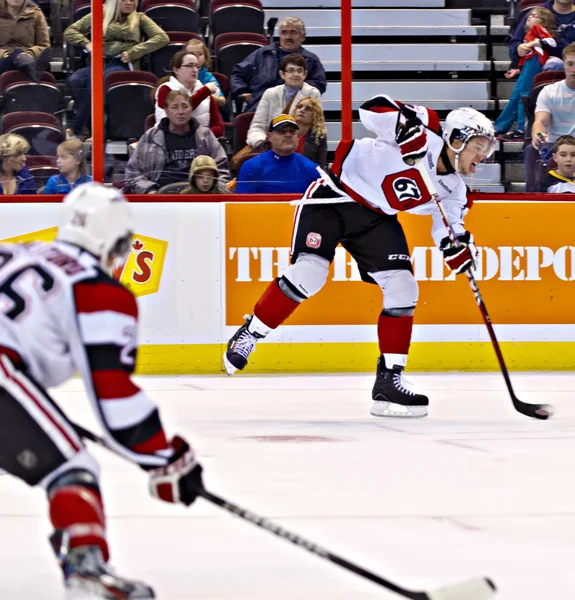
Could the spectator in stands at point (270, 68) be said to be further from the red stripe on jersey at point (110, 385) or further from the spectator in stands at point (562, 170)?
the red stripe on jersey at point (110, 385)

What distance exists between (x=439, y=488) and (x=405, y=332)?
171 cm

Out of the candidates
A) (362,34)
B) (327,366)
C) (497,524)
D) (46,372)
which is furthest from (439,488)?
(362,34)

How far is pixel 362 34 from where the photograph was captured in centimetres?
663

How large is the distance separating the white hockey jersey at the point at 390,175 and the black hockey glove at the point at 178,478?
3.14m

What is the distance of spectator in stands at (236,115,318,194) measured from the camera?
638 centimetres

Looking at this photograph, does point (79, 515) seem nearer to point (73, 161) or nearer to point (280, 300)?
point (280, 300)

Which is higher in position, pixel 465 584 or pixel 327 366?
pixel 465 584

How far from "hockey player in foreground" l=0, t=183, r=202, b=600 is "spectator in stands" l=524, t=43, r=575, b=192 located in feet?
15.6

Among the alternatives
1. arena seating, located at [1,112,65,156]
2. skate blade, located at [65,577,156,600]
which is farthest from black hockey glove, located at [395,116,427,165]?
skate blade, located at [65,577,156,600]

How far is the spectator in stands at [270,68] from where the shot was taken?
6430mm

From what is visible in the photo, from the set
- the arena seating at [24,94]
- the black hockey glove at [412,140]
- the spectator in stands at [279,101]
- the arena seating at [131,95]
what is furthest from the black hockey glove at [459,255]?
the arena seating at [24,94]

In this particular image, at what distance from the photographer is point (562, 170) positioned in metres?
6.68

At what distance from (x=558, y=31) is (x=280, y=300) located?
2718mm

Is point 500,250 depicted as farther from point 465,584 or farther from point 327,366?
point 465,584
